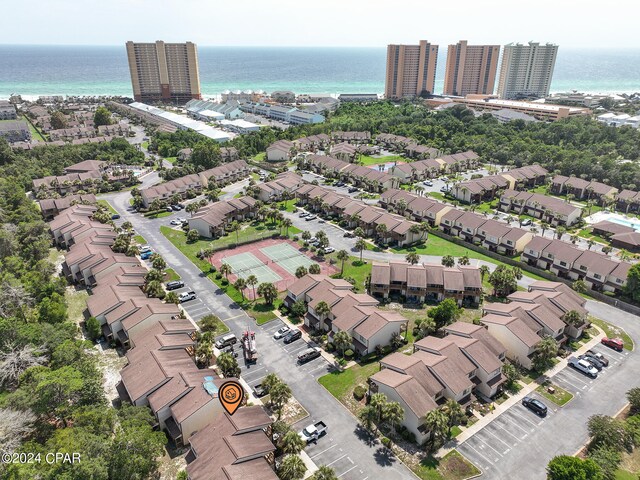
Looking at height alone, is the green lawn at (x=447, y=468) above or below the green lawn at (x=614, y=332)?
below

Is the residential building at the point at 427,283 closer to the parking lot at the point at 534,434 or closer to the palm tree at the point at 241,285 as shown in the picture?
the parking lot at the point at 534,434

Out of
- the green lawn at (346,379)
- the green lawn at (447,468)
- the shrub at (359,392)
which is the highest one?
the shrub at (359,392)

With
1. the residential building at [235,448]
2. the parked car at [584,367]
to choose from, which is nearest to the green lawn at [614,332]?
the parked car at [584,367]

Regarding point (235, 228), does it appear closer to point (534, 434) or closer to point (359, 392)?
point (359, 392)

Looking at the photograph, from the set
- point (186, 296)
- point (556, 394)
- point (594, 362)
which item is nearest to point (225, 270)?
point (186, 296)

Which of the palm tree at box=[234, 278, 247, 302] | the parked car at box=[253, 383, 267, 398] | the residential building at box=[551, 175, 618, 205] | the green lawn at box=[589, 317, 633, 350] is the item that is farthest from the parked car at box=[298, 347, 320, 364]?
the residential building at box=[551, 175, 618, 205]

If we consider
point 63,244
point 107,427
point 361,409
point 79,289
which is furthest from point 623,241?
point 63,244
